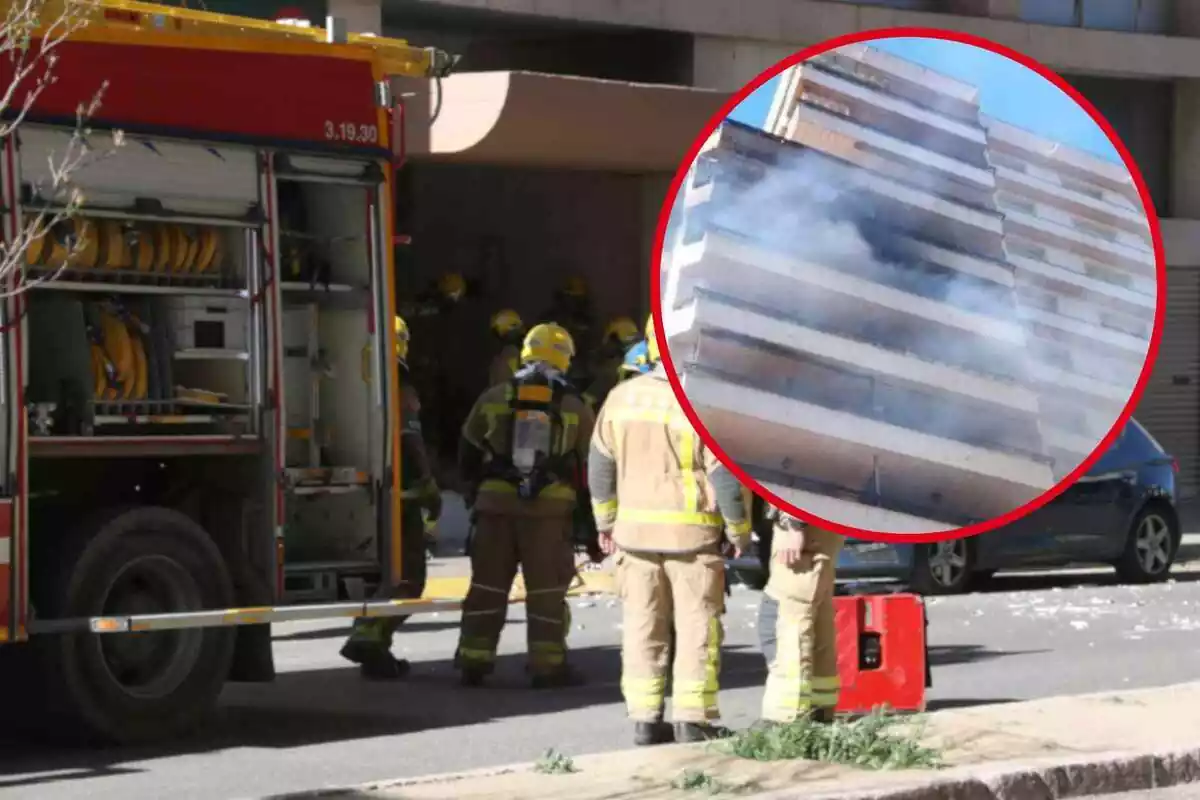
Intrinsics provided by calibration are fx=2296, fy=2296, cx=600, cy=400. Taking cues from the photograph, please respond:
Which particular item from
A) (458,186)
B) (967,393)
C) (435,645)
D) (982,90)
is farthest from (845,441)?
(458,186)

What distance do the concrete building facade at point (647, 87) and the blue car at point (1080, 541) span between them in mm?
4924

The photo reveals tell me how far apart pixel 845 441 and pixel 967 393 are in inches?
12.4

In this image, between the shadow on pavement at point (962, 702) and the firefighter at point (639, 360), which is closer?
the firefighter at point (639, 360)

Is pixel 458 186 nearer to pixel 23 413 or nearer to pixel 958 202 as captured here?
pixel 23 413

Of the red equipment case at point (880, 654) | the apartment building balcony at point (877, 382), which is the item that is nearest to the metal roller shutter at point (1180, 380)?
the red equipment case at point (880, 654)

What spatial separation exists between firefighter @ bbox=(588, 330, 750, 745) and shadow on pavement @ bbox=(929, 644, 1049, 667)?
397cm

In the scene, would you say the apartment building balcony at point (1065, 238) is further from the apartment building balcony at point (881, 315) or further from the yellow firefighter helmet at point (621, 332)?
the yellow firefighter helmet at point (621, 332)

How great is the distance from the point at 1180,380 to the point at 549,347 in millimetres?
18331

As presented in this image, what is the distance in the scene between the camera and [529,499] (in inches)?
461

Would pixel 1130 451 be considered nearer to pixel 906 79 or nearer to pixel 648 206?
pixel 648 206

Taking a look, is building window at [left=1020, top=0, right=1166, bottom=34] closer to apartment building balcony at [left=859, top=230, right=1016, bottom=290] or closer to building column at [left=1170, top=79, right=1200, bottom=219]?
building column at [left=1170, top=79, right=1200, bottom=219]

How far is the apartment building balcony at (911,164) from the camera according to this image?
5.54m

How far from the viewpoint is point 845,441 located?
5.56 meters

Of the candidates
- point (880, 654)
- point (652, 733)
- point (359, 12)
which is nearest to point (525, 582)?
point (880, 654)
